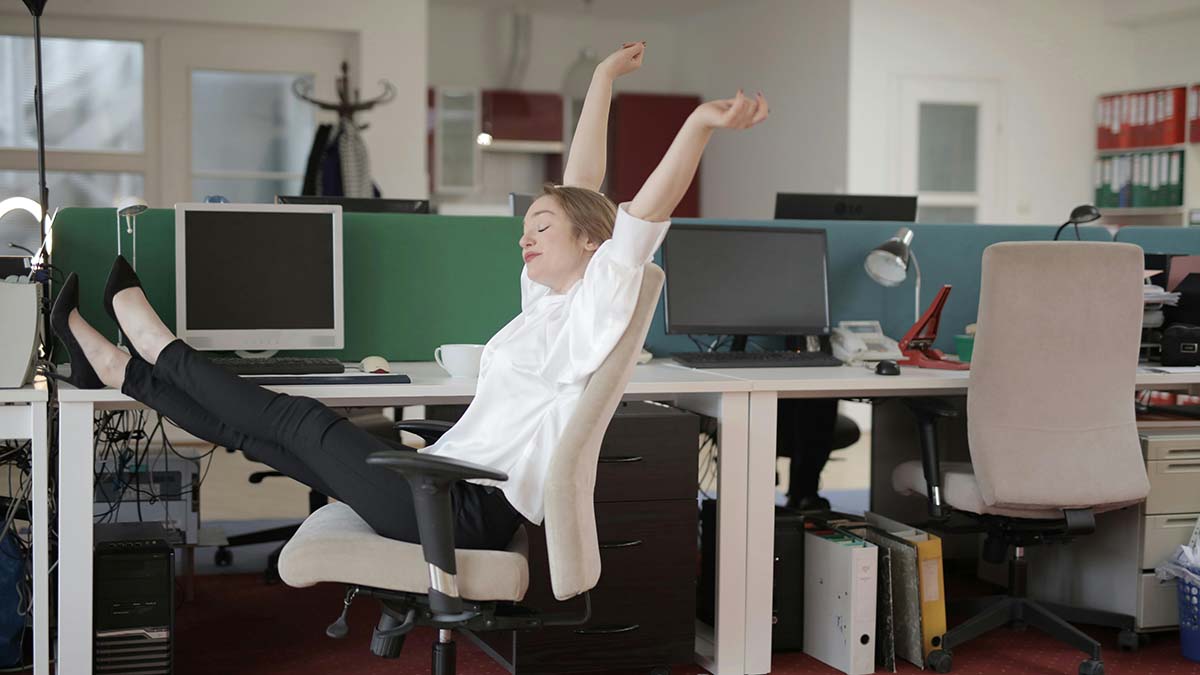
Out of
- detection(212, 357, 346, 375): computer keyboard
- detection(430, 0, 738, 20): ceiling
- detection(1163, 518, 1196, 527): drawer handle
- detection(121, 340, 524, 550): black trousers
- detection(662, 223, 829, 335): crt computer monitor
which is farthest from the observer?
detection(430, 0, 738, 20): ceiling

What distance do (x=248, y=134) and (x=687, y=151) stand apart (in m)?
5.13

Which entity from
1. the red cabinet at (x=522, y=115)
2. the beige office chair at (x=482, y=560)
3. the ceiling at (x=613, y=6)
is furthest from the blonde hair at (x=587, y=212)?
the ceiling at (x=613, y=6)

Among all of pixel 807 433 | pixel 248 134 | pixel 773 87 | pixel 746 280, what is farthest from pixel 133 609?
pixel 773 87

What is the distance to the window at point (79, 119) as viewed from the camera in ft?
20.8

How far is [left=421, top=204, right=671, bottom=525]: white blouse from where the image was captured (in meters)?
1.97

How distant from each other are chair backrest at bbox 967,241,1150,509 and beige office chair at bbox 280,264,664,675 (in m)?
1.16

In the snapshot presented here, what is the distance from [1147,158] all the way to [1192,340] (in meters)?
4.07

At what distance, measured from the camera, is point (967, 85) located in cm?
718

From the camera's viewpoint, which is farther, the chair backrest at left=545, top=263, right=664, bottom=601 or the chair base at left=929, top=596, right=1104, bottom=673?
the chair base at left=929, top=596, right=1104, bottom=673

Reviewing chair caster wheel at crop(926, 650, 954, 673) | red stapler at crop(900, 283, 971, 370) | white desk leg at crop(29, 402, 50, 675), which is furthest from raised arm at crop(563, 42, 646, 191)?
chair caster wheel at crop(926, 650, 954, 673)

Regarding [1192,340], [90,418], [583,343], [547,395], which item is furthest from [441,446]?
[1192,340]

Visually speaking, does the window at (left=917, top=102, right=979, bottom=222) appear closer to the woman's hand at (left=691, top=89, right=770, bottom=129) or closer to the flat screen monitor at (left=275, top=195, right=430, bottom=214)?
the flat screen monitor at (left=275, top=195, right=430, bottom=214)

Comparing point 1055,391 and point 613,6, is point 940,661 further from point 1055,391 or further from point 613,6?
point 613,6

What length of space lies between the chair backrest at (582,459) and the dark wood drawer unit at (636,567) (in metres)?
0.76
